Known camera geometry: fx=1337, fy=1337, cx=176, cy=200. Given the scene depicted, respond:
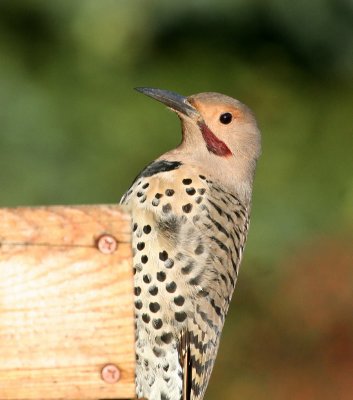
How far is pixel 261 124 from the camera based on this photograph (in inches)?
291

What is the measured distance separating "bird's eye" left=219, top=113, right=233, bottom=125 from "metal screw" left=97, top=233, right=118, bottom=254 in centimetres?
167

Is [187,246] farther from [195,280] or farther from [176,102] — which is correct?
[176,102]

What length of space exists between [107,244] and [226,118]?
1703 mm

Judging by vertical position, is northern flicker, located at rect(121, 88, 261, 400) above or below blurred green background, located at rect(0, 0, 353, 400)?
below

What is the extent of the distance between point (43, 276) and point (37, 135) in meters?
3.21

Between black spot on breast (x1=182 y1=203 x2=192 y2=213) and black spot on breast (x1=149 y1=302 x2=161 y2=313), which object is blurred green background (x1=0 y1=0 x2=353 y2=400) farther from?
black spot on breast (x1=149 y1=302 x2=161 y2=313)

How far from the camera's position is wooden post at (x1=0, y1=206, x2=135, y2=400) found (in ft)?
12.0

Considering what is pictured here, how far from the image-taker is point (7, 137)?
268 inches

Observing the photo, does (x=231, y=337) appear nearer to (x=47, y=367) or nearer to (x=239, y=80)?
(x=239, y=80)

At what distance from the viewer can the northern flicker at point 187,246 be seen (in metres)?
4.72

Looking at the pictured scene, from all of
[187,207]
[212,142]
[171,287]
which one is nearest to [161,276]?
[171,287]

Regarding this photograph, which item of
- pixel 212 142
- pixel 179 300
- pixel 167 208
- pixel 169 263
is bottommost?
pixel 179 300

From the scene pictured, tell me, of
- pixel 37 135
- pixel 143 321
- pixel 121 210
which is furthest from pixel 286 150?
pixel 121 210

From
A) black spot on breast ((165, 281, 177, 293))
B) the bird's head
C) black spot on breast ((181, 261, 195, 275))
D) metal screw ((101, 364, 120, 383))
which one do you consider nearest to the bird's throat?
the bird's head
